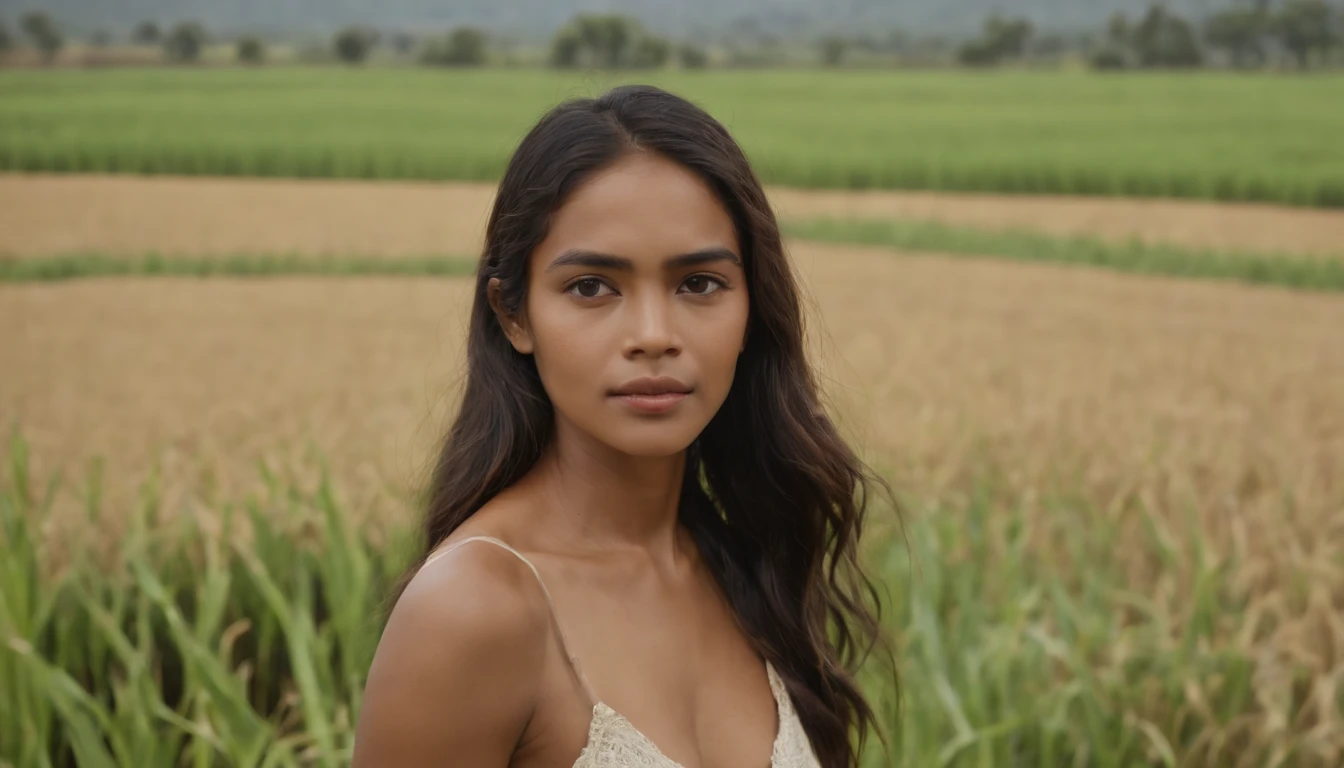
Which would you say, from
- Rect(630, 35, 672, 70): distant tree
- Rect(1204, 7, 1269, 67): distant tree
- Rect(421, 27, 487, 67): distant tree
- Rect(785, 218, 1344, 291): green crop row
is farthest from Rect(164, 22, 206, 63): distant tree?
Rect(1204, 7, 1269, 67): distant tree

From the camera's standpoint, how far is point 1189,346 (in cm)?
345

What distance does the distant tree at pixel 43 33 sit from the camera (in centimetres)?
331

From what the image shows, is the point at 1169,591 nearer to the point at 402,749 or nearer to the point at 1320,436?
the point at 1320,436

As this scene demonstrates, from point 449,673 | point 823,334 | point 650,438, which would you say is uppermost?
point 650,438

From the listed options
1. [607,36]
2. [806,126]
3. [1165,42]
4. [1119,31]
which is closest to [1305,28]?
[1165,42]

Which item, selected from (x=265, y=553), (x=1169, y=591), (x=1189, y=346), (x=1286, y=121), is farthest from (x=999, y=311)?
(x=265, y=553)

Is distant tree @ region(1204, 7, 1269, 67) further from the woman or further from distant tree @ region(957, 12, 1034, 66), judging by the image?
the woman

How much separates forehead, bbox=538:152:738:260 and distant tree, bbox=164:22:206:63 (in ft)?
9.54

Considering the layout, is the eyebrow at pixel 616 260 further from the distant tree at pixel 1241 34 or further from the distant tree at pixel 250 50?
the distant tree at pixel 1241 34

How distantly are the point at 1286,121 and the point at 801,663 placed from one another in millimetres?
3030

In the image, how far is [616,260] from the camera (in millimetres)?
945

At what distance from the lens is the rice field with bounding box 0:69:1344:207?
11.5ft

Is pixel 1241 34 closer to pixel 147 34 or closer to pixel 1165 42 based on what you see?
pixel 1165 42

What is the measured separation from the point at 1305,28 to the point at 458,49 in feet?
7.21
